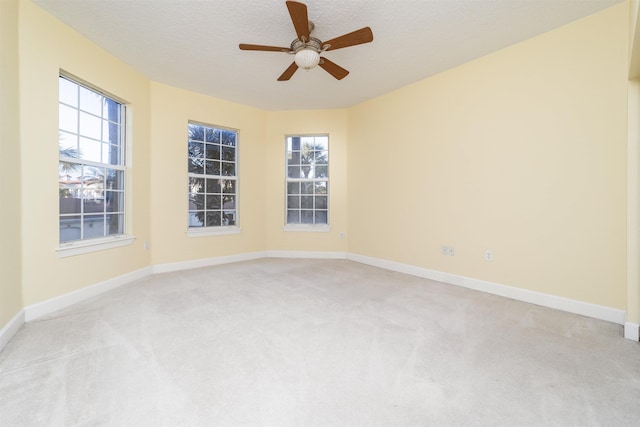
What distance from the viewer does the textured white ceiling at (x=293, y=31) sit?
2529 mm

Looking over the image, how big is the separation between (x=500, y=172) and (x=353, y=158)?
2576mm

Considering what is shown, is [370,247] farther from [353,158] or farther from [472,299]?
[472,299]

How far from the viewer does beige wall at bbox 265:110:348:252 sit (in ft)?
17.8

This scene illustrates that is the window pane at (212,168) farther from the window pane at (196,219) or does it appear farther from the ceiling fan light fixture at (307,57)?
the ceiling fan light fixture at (307,57)

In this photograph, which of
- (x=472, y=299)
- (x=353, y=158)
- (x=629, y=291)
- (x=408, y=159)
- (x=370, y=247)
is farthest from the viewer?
(x=353, y=158)

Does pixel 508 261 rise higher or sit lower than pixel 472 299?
higher

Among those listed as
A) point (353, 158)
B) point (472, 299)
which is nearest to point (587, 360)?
point (472, 299)

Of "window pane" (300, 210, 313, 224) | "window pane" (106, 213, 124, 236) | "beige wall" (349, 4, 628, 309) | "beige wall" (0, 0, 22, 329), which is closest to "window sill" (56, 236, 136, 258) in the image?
"window pane" (106, 213, 124, 236)

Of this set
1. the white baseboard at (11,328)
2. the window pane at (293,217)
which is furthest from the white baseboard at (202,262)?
the white baseboard at (11,328)

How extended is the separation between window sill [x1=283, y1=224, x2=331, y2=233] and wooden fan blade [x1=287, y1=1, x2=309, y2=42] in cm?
350

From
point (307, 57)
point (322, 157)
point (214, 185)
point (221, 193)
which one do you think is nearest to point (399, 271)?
point (322, 157)

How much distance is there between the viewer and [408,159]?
14.1ft

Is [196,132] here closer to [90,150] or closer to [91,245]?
[90,150]

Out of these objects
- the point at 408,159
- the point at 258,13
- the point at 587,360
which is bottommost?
the point at 587,360
